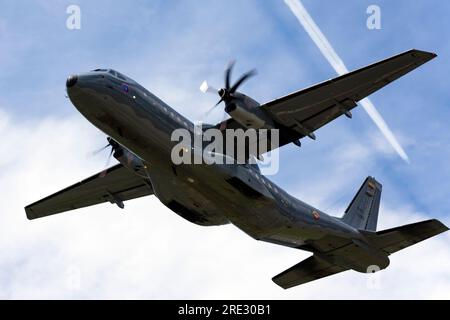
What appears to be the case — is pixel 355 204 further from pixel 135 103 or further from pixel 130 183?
pixel 135 103

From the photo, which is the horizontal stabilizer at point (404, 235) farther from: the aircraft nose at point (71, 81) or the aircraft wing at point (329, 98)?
the aircraft nose at point (71, 81)

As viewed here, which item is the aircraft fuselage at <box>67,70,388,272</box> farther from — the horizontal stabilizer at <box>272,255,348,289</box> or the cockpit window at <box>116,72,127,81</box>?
the horizontal stabilizer at <box>272,255,348,289</box>

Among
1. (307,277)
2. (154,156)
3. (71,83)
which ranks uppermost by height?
(71,83)

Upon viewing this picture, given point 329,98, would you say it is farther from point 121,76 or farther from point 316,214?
point 121,76

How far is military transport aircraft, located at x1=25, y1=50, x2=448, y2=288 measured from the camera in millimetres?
25297

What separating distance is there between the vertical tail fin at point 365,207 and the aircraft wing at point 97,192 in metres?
9.14

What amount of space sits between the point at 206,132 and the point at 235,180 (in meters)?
2.60

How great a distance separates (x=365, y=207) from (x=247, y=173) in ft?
31.3

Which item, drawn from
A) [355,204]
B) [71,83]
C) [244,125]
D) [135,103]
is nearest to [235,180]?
[244,125]

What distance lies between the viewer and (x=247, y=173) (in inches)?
1057

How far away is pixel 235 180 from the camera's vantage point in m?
26.2

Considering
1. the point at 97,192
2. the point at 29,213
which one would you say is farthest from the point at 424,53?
the point at 29,213

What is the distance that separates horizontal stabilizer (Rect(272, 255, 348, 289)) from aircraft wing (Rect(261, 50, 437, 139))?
6210 mm

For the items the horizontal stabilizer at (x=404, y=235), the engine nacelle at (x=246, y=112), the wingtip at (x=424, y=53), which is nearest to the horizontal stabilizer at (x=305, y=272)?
the horizontal stabilizer at (x=404, y=235)
